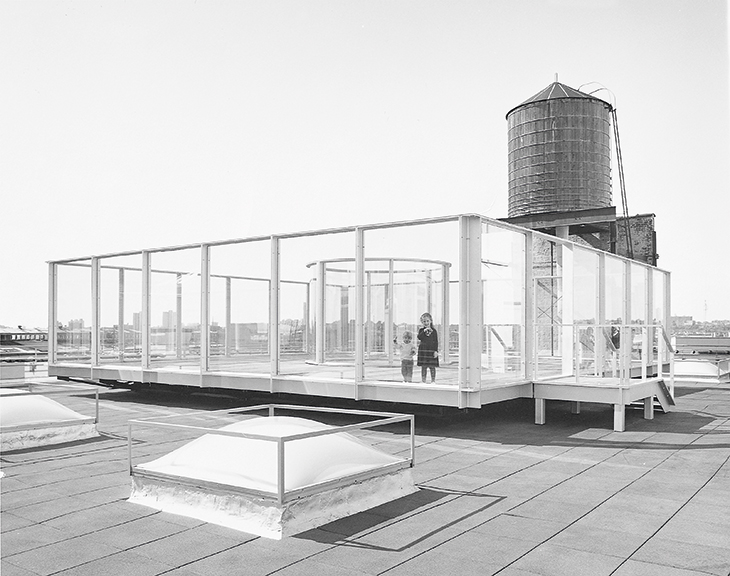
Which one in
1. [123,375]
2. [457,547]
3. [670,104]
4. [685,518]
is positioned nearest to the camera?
[457,547]

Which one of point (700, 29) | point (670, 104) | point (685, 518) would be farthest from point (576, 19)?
point (685, 518)

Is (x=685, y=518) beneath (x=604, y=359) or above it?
beneath

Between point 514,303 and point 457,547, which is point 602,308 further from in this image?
point 457,547

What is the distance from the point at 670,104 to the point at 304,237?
991cm

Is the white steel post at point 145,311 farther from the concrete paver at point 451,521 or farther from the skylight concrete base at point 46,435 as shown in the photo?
the concrete paver at point 451,521

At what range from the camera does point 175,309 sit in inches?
789

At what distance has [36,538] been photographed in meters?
7.21

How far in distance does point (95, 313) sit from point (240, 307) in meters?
5.85

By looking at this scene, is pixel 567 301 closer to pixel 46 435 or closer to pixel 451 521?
pixel 451 521

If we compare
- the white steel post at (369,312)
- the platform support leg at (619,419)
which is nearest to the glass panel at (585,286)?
the platform support leg at (619,419)

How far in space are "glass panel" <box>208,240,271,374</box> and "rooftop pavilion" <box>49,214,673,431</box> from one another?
3 centimetres

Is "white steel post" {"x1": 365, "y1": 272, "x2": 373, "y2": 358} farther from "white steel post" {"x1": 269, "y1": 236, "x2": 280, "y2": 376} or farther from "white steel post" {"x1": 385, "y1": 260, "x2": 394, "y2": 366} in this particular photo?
"white steel post" {"x1": 269, "y1": 236, "x2": 280, "y2": 376}

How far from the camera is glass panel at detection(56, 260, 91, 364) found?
2225 centimetres

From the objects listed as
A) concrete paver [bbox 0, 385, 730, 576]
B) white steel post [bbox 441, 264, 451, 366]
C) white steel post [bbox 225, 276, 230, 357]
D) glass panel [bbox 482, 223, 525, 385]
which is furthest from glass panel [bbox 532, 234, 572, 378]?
white steel post [bbox 225, 276, 230, 357]
